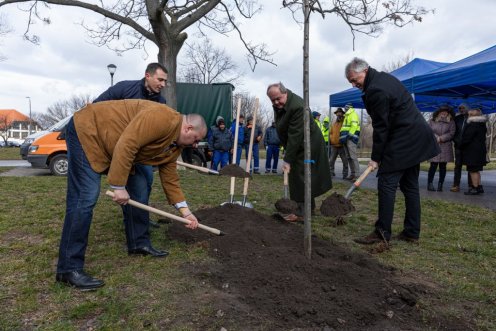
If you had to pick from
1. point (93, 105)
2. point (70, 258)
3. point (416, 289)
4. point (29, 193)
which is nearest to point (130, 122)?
point (93, 105)

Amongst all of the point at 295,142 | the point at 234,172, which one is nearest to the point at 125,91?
the point at 234,172

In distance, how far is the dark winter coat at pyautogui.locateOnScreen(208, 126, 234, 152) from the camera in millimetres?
11141

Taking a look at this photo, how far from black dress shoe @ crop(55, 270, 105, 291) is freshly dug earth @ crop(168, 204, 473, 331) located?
0.74 m

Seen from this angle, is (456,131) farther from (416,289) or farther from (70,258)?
(70,258)

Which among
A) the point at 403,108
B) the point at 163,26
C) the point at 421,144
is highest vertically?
the point at 163,26

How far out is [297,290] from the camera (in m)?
2.87

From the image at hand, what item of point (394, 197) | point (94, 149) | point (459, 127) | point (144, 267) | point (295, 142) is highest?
point (459, 127)

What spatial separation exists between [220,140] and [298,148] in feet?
20.2

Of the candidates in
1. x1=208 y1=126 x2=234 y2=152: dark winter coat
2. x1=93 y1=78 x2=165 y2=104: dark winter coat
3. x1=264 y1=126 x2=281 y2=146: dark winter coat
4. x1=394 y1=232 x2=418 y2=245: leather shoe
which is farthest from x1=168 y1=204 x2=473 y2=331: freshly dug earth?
x1=264 y1=126 x2=281 y2=146: dark winter coat

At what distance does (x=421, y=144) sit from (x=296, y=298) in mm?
2419

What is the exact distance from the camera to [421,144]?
4.26m

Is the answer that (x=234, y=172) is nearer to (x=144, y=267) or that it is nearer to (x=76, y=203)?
(x=144, y=267)

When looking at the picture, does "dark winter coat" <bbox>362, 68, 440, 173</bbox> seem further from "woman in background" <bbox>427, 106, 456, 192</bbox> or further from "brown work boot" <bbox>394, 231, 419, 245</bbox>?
"woman in background" <bbox>427, 106, 456, 192</bbox>

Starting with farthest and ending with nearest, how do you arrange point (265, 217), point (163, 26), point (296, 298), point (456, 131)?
point (163, 26)
point (456, 131)
point (265, 217)
point (296, 298)
